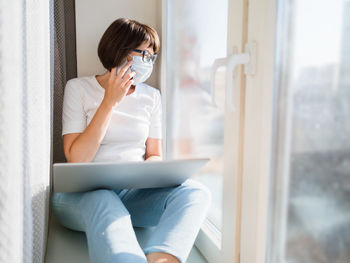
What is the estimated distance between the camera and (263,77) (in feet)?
2.62

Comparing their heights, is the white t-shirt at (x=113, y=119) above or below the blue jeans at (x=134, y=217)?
above

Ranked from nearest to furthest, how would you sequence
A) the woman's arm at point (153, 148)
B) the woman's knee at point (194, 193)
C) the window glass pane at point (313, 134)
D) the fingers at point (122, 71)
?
1. the window glass pane at point (313, 134)
2. the woman's knee at point (194, 193)
3. the fingers at point (122, 71)
4. the woman's arm at point (153, 148)

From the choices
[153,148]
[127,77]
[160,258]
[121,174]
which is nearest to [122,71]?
[127,77]

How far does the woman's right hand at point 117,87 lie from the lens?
119 cm

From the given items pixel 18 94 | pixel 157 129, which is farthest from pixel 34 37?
pixel 157 129

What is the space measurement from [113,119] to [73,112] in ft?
0.50

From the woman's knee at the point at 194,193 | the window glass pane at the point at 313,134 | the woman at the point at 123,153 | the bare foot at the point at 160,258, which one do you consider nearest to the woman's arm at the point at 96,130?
the woman at the point at 123,153

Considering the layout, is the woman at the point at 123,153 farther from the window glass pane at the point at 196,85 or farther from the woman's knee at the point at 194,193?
the window glass pane at the point at 196,85

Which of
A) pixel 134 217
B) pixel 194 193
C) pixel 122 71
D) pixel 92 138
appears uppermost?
pixel 122 71

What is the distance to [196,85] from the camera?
131 cm

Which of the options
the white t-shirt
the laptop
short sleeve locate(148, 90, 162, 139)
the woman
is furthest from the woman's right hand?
the laptop

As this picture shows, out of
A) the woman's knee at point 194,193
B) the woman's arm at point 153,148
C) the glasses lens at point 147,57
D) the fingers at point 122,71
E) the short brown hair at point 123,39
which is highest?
the short brown hair at point 123,39

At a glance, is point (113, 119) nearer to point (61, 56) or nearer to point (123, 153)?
point (123, 153)

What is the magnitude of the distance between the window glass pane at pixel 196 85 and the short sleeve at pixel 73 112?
43 centimetres
